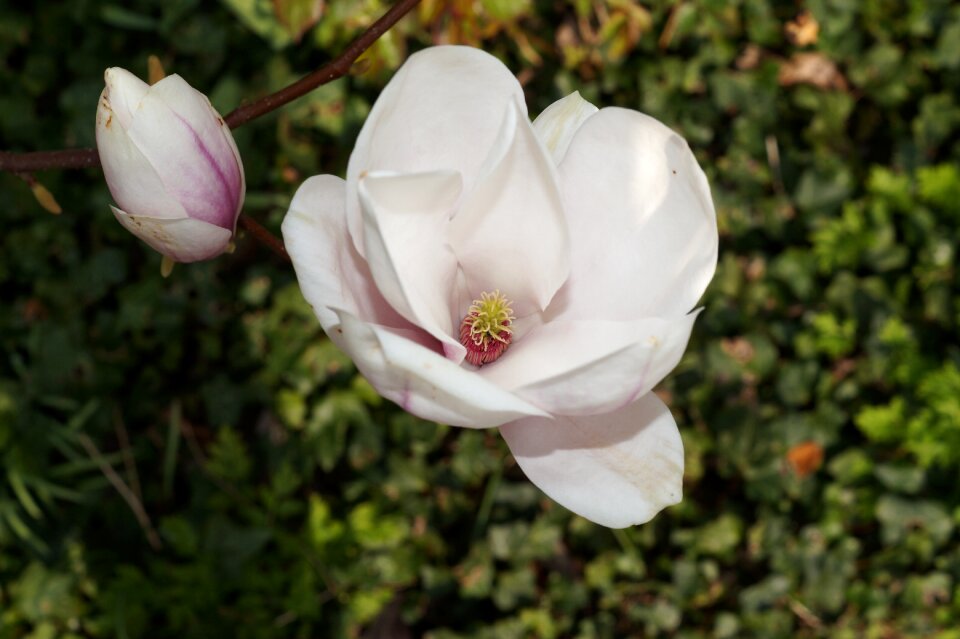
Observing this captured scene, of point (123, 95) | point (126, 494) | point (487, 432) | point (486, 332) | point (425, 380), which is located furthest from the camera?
point (487, 432)

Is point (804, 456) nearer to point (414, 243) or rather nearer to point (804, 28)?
point (804, 28)

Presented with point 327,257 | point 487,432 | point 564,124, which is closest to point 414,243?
point 327,257

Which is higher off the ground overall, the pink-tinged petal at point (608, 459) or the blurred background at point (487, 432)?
the pink-tinged petal at point (608, 459)

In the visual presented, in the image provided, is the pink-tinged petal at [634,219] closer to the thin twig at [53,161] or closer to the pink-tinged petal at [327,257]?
the pink-tinged petal at [327,257]

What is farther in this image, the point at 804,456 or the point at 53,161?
the point at 804,456

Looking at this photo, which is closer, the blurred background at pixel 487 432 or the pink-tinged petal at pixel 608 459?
the pink-tinged petal at pixel 608 459

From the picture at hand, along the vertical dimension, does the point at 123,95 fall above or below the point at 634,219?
above

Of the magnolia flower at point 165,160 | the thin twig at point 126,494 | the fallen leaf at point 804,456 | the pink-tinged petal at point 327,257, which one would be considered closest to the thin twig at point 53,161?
the magnolia flower at point 165,160
